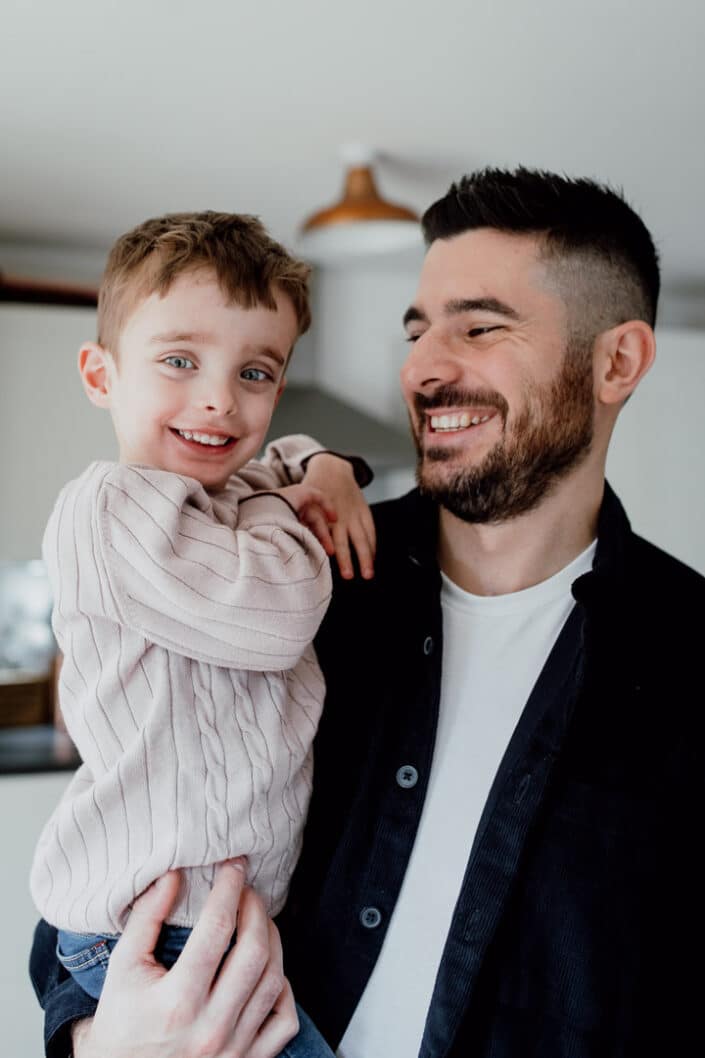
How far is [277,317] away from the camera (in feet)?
3.38

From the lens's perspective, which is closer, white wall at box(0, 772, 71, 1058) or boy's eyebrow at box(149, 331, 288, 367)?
boy's eyebrow at box(149, 331, 288, 367)

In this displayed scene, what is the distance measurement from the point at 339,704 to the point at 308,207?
7.32ft

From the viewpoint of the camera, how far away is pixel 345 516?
1134mm

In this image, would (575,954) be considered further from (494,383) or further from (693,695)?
(494,383)

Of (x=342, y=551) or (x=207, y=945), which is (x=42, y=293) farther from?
(x=207, y=945)

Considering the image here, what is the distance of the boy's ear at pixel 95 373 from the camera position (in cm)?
106

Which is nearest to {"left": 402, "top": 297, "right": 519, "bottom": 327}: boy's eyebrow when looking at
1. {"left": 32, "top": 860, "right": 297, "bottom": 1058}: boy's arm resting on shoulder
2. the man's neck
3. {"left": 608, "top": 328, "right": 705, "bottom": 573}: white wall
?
the man's neck

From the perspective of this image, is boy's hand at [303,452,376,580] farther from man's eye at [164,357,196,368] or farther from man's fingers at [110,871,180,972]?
man's fingers at [110,871,180,972]

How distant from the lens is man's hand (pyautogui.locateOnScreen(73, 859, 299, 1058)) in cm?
86

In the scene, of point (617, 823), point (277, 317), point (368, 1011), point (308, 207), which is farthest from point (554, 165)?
point (368, 1011)

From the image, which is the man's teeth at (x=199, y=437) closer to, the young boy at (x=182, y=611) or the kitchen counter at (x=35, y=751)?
the young boy at (x=182, y=611)

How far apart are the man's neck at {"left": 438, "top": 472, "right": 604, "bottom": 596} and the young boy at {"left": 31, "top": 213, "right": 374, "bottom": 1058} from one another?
27cm

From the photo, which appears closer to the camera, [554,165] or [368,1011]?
[368,1011]

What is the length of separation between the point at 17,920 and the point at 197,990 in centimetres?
220
